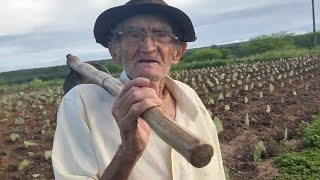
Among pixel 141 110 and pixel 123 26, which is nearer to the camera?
pixel 141 110

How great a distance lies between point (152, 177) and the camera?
2.44m

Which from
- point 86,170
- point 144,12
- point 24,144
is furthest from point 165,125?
point 24,144

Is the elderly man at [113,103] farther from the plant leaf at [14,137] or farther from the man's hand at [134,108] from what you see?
the plant leaf at [14,137]

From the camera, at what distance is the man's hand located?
71.3 inches

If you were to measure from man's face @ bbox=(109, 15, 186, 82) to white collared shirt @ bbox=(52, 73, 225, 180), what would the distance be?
12 cm

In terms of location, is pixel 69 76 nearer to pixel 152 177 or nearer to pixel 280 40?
pixel 152 177

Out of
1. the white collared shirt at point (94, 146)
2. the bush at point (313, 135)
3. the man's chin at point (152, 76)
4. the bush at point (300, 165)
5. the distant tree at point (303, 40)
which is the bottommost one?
the distant tree at point (303, 40)

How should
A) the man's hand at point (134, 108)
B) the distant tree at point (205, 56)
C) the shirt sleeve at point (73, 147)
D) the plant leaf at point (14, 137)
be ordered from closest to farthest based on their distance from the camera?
the man's hand at point (134, 108)
the shirt sleeve at point (73, 147)
the plant leaf at point (14, 137)
the distant tree at point (205, 56)

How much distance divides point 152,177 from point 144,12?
2.42 feet

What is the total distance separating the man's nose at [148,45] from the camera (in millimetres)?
2404

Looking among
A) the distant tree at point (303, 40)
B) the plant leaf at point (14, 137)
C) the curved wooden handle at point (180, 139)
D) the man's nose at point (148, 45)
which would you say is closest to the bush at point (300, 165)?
the man's nose at point (148, 45)

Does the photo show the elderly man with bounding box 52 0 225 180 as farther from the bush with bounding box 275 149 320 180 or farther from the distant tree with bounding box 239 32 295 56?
the distant tree with bounding box 239 32 295 56

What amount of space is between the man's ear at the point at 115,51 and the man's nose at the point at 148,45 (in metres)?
0.19

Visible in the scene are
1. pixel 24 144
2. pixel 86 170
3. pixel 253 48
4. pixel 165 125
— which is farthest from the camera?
pixel 253 48
